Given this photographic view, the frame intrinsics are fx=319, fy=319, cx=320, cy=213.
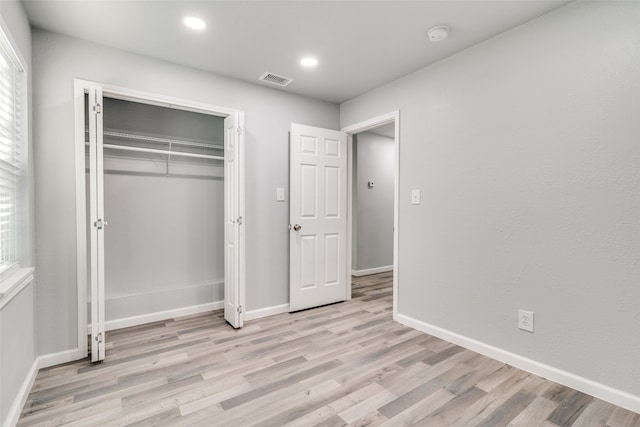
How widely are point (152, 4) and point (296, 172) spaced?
185cm

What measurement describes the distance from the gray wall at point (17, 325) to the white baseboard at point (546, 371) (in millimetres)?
2851

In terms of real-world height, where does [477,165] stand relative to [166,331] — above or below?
above

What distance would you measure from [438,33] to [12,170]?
291cm

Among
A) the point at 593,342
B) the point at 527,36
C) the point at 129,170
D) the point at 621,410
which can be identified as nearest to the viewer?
the point at 621,410

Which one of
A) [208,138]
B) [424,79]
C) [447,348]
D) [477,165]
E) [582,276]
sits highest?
[424,79]

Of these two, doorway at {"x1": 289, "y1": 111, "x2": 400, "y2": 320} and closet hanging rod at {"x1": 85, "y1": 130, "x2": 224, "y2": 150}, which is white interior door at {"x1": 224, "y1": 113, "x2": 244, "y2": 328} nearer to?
closet hanging rod at {"x1": 85, "y1": 130, "x2": 224, "y2": 150}

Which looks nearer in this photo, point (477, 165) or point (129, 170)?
point (477, 165)

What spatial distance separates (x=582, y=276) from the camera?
1971 millimetres

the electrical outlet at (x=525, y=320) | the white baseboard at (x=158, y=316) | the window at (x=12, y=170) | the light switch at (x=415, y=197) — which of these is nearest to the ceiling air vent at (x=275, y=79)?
the light switch at (x=415, y=197)

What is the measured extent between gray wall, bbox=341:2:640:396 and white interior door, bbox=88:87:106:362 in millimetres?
2575

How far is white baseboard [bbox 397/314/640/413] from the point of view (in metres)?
1.81

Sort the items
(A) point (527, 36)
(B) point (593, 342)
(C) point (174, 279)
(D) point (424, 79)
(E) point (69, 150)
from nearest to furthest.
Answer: (B) point (593, 342)
(A) point (527, 36)
(E) point (69, 150)
(D) point (424, 79)
(C) point (174, 279)

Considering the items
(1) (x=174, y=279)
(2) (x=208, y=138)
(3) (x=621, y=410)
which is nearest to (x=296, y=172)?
(2) (x=208, y=138)

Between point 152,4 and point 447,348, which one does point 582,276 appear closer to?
point 447,348
